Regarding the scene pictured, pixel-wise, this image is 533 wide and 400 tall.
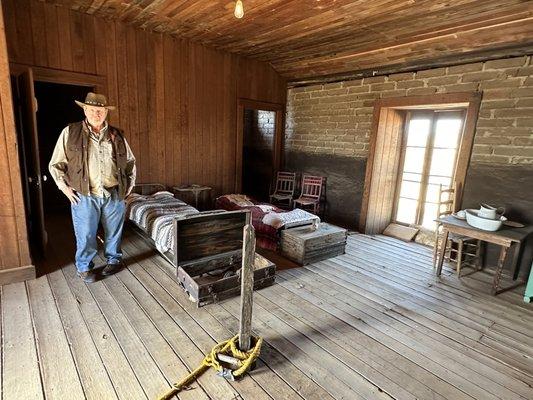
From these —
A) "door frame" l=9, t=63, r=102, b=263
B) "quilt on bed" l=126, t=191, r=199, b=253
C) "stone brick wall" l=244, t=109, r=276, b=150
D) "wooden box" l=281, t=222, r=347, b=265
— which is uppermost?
"door frame" l=9, t=63, r=102, b=263

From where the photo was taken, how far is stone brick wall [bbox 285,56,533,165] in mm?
3232

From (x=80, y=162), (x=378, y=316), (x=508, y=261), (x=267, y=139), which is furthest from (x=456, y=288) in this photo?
(x=267, y=139)

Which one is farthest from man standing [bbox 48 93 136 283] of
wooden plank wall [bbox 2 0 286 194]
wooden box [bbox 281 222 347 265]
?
wooden box [bbox 281 222 347 265]

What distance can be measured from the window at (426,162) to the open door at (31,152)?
4.85 m

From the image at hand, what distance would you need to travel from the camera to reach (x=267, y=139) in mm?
6375

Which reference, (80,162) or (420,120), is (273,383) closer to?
(80,162)

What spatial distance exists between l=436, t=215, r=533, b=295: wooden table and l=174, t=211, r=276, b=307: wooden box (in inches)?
76.6

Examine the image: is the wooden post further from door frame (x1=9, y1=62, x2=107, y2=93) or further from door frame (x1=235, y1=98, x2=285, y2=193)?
door frame (x1=235, y1=98, x2=285, y2=193)

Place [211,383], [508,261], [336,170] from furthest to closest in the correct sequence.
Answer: [336,170] < [508,261] < [211,383]

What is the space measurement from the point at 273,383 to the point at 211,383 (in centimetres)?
36

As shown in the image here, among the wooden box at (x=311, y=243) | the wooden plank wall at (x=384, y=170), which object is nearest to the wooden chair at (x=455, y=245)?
the wooden plank wall at (x=384, y=170)

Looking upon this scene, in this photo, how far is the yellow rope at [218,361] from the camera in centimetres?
171

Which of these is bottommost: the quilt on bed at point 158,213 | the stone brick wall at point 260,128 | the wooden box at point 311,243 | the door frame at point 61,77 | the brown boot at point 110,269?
the brown boot at point 110,269

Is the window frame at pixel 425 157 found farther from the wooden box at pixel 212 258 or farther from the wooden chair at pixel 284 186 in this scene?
the wooden box at pixel 212 258
